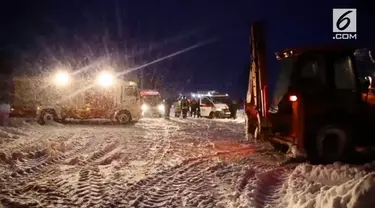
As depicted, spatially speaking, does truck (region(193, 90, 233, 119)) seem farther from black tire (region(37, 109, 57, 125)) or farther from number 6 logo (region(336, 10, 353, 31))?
black tire (region(37, 109, 57, 125))

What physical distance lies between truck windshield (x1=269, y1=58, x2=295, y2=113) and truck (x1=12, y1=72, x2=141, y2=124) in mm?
14413

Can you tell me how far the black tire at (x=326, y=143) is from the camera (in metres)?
9.86

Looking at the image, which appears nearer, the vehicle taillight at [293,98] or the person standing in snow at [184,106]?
the vehicle taillight at [293,98]

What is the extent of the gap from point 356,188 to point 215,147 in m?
8.49

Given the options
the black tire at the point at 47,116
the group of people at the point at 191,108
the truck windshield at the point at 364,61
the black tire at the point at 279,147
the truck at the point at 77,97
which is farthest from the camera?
the group of people at the point at 191,108

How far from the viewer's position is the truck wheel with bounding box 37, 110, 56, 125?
23.2 meters

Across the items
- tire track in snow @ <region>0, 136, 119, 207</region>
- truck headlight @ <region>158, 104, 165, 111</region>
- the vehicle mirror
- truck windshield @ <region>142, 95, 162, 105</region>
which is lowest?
tire track in snow @ <region>0, 136, 119, 207</region>

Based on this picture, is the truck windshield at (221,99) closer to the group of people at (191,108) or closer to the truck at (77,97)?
the group of people at (191,108)

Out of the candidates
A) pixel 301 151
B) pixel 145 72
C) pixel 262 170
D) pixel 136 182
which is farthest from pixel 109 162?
pixel 145 72

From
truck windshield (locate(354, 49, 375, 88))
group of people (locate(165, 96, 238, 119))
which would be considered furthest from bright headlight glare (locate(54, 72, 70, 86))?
truck windshield (locate(354, 49, 375, 88))

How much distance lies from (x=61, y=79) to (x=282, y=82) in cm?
1677

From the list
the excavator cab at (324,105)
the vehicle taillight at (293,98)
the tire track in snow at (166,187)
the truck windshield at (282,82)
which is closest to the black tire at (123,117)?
the truck windshield at (282,82)

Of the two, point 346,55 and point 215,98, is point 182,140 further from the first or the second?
point 215,98

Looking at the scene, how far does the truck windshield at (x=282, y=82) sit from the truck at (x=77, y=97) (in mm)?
14413
